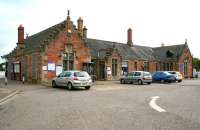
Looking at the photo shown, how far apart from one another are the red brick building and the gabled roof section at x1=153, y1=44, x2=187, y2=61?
19.1 inches

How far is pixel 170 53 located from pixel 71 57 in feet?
86.9

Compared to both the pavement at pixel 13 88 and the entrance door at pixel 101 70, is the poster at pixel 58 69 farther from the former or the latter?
the entrance door at pixel 101 70

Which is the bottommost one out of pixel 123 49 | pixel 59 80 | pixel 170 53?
pixel 59 80

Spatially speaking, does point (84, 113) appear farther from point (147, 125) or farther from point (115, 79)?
point (115, 79)

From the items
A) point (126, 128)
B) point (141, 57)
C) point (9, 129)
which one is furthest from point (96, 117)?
point (141, 57)

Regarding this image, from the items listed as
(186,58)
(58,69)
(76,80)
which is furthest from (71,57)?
(186,58)

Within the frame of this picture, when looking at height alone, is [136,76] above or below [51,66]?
below

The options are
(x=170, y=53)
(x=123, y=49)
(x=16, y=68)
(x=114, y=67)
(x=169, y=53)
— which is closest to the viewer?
(x=16, y=68)

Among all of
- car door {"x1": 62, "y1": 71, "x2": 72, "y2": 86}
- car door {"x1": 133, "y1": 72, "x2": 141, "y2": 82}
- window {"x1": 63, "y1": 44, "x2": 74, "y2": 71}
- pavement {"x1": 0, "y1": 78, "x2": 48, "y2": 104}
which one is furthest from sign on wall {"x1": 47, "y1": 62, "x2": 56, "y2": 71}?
car door {"x1": 133, "y1": 72, "x2": 141, "y2": 82}

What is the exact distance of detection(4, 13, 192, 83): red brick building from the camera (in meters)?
28.8

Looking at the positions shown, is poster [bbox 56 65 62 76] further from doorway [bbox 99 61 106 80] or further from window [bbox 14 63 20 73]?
doorway [bbox 99 61 106 80]

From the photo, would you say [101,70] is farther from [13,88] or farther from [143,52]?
[13,88]

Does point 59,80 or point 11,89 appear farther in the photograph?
point 59,80

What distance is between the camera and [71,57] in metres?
30.9
